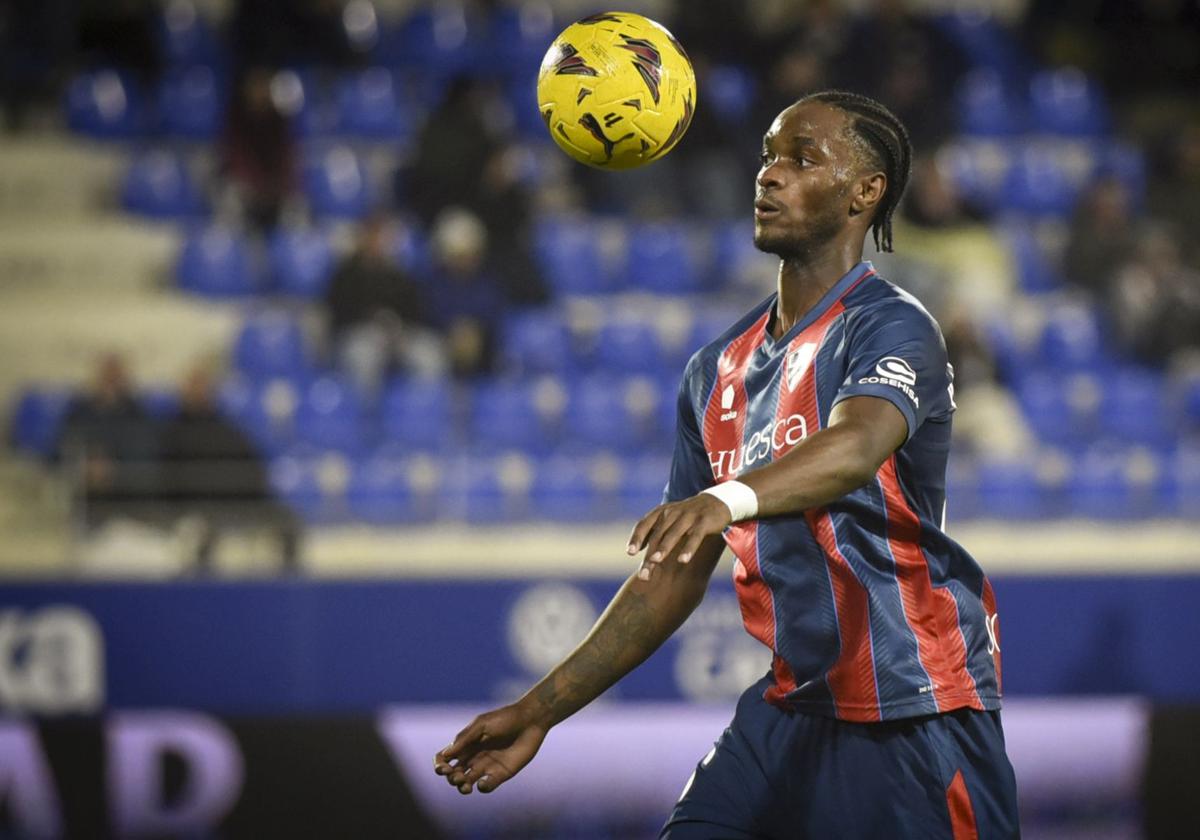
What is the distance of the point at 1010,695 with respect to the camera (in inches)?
339

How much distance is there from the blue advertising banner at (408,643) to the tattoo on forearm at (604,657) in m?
4.62

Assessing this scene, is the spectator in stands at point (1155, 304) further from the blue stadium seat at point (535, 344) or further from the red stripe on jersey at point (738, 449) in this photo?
the red stripe on jersey at point (738, 449)

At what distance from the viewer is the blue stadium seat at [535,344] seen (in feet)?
35.7

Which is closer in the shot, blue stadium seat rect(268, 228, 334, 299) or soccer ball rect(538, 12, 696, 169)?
soccer ball rect(538, 12, 696, 169)

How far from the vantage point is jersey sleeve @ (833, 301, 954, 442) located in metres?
3.26

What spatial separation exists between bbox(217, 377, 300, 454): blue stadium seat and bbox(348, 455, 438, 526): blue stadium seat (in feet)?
2.35

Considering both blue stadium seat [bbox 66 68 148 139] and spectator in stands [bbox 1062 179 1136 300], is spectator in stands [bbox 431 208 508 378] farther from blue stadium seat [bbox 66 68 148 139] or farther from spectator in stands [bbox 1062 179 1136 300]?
spectator in stands [bbox 1062 179 1136 300]

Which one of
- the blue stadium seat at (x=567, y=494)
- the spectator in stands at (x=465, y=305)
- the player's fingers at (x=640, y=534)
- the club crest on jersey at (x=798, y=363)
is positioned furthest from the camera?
the spectator in stands at (x=465, y=305)

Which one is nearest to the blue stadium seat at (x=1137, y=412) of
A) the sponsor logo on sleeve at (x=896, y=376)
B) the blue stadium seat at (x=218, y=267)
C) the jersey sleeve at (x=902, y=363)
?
the blue stadium seat at (x=218, y=267)

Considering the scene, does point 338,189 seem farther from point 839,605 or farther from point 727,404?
point 839,605

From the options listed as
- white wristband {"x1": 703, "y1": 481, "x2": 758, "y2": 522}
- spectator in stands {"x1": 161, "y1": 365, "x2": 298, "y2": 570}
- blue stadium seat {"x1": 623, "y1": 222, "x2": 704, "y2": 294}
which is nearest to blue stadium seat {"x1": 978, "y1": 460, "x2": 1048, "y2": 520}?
blue stadium seat {"x1": 623, "y1": 222, "x2": 704, "y2": 294}

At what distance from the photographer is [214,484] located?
8.77 metres

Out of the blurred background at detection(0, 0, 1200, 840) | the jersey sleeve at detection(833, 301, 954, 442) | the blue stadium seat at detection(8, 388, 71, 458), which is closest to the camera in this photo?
the jersey sleeve at detection(833, 301, 954, 442)

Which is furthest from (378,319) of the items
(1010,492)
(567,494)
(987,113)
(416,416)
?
(987,113)
